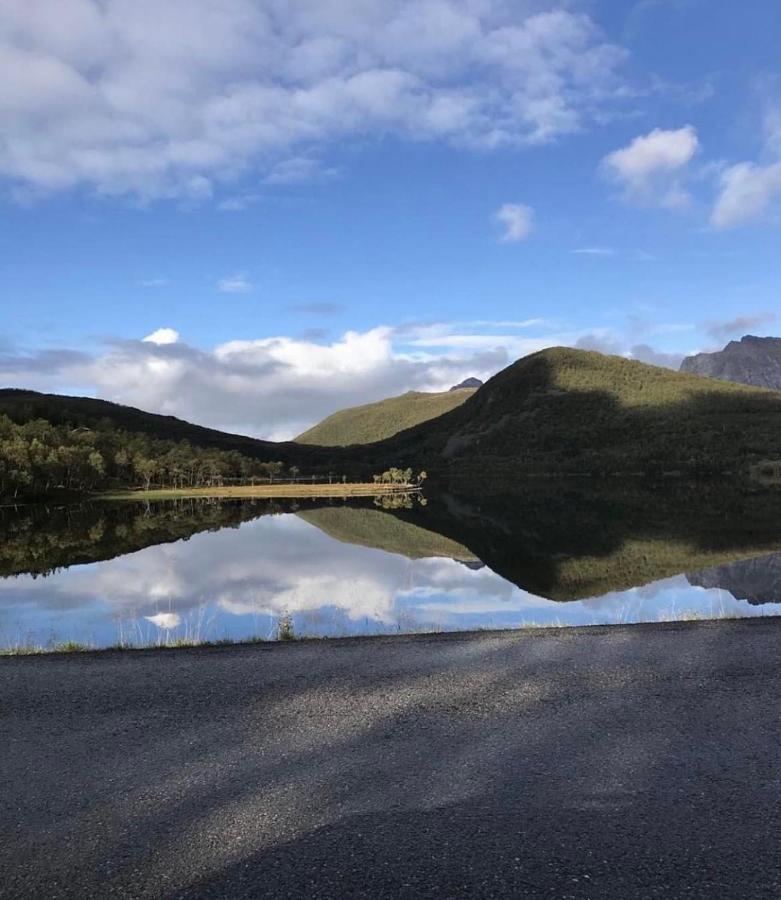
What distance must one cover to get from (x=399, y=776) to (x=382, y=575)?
25.5 meters

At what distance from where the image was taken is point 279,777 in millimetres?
6410

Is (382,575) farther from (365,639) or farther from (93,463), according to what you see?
(93,463)

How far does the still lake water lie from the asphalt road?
434 centimetres

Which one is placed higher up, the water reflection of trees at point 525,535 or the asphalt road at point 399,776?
the asphalt road at point 399,776

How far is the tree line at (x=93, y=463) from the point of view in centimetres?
9931

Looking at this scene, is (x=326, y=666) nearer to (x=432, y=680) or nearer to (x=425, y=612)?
(x=432, y=680)

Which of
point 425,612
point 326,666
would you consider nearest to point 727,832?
point 326,666

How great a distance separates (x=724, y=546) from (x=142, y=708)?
109 ft

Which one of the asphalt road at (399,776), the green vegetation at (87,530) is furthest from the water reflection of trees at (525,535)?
the asphalt road at (399,776)

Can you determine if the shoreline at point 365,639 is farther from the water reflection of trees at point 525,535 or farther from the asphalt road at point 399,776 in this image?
the water reflection of trees at point 525,535

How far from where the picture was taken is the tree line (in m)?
99.3

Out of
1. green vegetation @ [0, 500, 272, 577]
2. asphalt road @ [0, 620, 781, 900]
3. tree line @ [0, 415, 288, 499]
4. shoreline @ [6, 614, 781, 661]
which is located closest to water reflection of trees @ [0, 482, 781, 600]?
green vegetation @ [0, 500, 272, 577]

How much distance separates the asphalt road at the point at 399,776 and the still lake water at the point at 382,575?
4.34 m

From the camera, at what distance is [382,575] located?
31.7 meters
